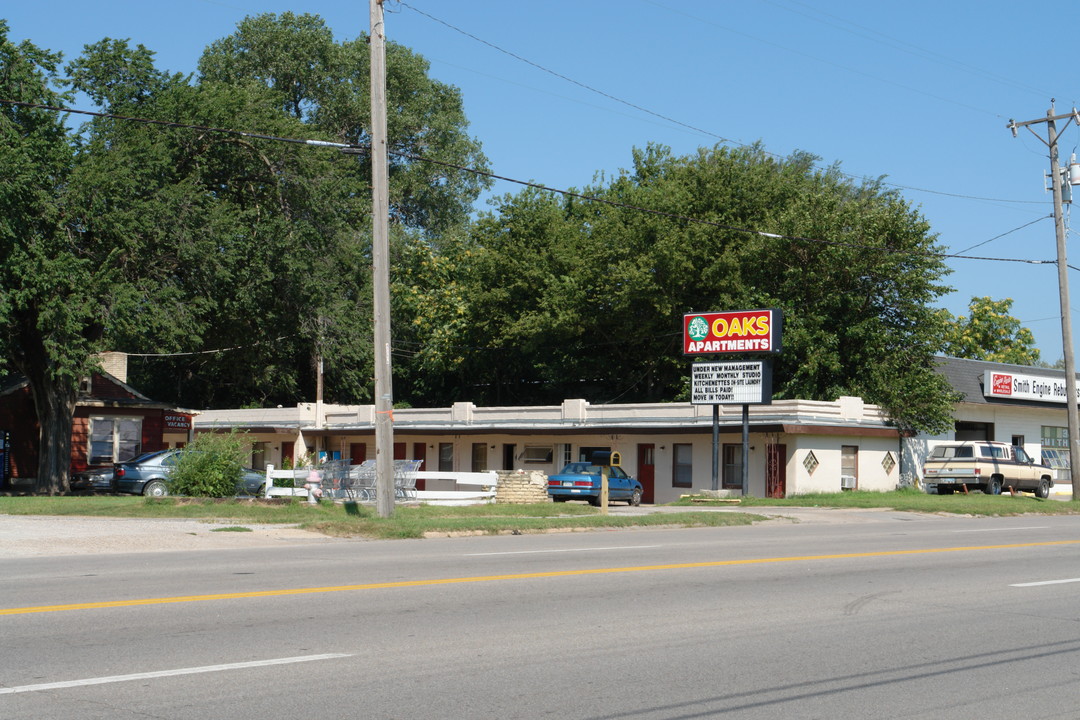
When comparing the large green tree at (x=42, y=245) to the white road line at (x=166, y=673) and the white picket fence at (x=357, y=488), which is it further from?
the white road line at (x=166, y=673)

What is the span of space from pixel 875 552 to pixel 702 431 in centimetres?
2387

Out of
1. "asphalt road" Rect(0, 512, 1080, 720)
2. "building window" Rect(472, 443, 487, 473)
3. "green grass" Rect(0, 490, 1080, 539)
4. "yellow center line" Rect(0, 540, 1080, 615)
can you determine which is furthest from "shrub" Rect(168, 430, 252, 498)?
"building window" Rect(472, 443, 487, 473)

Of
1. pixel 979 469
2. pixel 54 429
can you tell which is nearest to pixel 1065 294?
pixel 979 469

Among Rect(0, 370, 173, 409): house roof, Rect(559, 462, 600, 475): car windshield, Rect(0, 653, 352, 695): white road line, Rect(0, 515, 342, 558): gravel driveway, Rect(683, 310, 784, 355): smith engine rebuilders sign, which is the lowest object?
Rect(0, 653, 352, 695): white road line

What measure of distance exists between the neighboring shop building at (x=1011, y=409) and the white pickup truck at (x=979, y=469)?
9.66 ft

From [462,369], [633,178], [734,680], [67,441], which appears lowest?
[734,680]

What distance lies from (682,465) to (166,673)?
3673 centimetres

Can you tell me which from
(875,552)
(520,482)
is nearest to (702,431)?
(520,482)

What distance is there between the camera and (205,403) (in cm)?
6894

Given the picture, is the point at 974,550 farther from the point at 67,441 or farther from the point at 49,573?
the point at 67,441

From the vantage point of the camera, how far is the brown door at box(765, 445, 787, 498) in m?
40.2

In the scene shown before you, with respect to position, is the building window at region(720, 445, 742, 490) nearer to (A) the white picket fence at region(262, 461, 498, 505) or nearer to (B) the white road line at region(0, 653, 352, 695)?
(A) the white picket fence at region(262, 461, 498, 505)

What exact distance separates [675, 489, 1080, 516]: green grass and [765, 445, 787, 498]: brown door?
1621mm

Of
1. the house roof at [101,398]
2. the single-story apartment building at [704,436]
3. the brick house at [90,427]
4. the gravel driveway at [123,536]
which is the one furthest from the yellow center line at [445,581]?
the brick house at [90,427]
